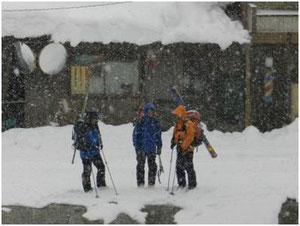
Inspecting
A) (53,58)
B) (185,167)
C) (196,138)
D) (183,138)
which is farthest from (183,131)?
(53,58)

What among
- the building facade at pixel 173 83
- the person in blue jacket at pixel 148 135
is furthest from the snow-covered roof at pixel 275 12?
the person in blue jacket at pixel 148 135

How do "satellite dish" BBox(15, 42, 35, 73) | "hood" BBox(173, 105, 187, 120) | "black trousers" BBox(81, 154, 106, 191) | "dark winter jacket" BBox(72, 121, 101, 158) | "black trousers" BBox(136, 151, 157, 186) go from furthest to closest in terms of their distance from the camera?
"satellite dish" BBox(15, 42, 35, 73), "black trousers" BBox(136, 151, 157, 186), "black trousers" BBox(81, 154, 106, 191), "dark winter jacket" BBox(72, 121, 101, 158), "hood" BBox(173, 105, 187, 120)

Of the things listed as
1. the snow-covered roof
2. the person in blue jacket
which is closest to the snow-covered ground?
the person in blue jacket

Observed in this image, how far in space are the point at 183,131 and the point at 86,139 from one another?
192cm

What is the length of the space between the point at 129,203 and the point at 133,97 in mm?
10919

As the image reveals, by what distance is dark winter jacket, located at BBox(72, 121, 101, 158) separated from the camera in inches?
405

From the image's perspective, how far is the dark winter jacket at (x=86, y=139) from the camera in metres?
10.3

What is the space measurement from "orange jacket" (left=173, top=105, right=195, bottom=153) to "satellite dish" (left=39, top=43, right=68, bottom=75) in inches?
413

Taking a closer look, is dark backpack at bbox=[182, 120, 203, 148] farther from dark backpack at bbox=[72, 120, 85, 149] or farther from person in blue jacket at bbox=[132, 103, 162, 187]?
dark backpack at bbox=[72, 120, 85, 149]

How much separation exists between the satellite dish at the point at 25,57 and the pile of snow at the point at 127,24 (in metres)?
0.47

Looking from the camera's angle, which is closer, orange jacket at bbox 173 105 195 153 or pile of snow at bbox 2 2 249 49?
orange jacket at bbox 173 105 195 153

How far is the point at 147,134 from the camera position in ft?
34.4

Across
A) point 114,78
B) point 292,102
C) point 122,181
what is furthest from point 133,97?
point 122,181

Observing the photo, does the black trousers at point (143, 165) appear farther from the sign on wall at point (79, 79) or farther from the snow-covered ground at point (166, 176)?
the sign on wall at point (79, 79)
